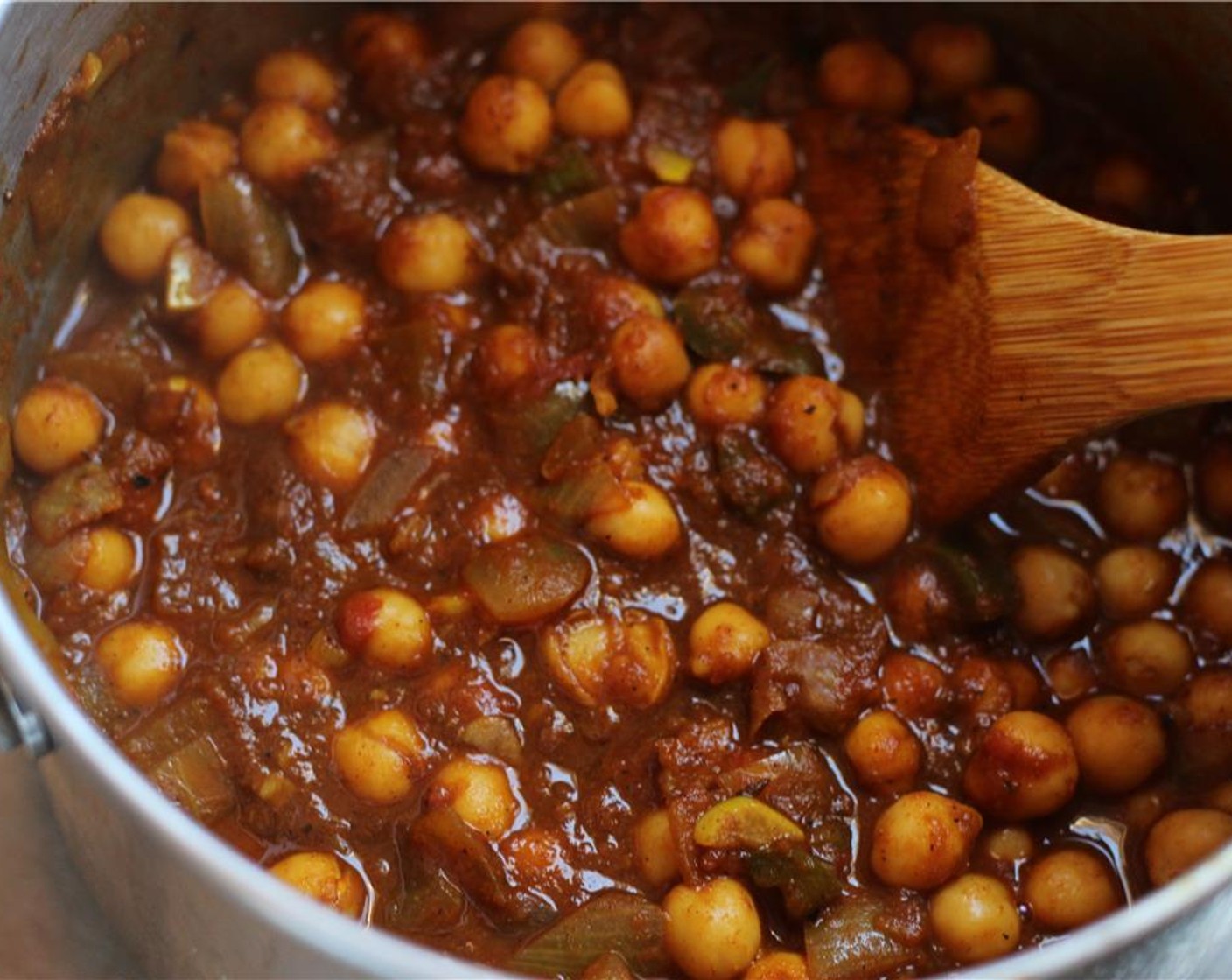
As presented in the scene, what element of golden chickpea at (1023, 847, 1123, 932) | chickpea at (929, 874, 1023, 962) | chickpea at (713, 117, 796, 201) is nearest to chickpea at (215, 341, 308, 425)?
chickpea at (713, 117, 796, 201)

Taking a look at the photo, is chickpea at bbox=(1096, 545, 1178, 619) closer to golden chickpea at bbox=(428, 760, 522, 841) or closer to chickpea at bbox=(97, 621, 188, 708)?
golden chickpea at bbox=(428, 760, 522, 841)

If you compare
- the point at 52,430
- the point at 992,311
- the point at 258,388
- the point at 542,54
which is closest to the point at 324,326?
the point at 258,388

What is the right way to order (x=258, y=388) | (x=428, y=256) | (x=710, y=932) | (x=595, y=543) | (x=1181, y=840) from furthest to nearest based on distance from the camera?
(x=428, y=256) → (x=258, y=388) → (x=595, y=543) → (x=1181, y=840) → (x=710, y=932)

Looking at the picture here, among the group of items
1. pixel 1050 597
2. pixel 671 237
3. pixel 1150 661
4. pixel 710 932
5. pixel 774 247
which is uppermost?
pixel 671 237

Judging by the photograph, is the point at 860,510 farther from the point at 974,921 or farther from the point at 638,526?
the point at 974,921

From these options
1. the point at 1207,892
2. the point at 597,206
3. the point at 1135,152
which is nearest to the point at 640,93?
the point at 597,206

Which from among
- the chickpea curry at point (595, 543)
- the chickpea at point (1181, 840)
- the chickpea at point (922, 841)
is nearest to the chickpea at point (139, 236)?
the chickpea curry at point (595, 543)
